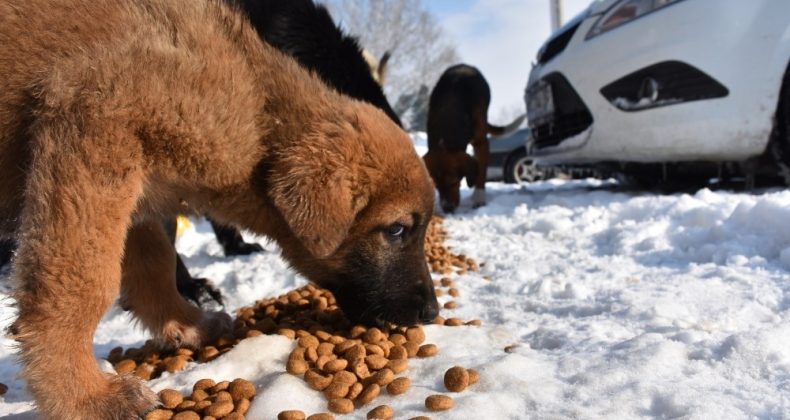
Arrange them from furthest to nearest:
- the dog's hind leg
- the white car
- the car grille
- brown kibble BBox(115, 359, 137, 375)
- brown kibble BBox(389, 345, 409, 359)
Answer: the dog's hind leg, the car grille, the white car, brown kibble BBox(115, 359, 137, 375), brown kibble BBox(389, 345, 409, 359)

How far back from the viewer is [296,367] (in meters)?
2.43

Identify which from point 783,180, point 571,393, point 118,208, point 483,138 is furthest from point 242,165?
point 483,138

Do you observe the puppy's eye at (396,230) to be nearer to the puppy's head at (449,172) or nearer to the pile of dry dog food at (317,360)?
the pile of dry dog food at (317,360)

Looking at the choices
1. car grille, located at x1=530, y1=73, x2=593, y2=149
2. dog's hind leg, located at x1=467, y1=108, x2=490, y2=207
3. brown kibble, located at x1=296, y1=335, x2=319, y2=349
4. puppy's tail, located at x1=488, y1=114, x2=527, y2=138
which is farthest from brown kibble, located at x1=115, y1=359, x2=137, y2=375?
puppy's tail, located at x1=488, y1=114, x2=527, y2=138

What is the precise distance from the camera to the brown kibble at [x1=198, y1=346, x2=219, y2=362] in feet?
8.97

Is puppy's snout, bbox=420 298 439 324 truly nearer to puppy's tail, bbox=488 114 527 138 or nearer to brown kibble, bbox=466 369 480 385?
brown kibble, bbox=466 369 480 385

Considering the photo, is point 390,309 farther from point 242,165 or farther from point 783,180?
point 783,180

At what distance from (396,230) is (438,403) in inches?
41.0

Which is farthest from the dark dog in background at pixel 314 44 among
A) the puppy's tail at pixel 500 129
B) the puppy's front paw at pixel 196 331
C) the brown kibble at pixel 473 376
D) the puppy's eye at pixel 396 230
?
the puppy's tail at pixel 500 129

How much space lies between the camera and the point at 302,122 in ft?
8.76

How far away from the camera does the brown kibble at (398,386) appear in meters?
2.24

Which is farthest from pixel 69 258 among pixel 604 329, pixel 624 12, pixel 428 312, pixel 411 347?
pixel 624 12

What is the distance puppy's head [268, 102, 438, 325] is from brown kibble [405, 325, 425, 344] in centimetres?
7

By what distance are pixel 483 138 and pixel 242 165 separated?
8.52 meters
